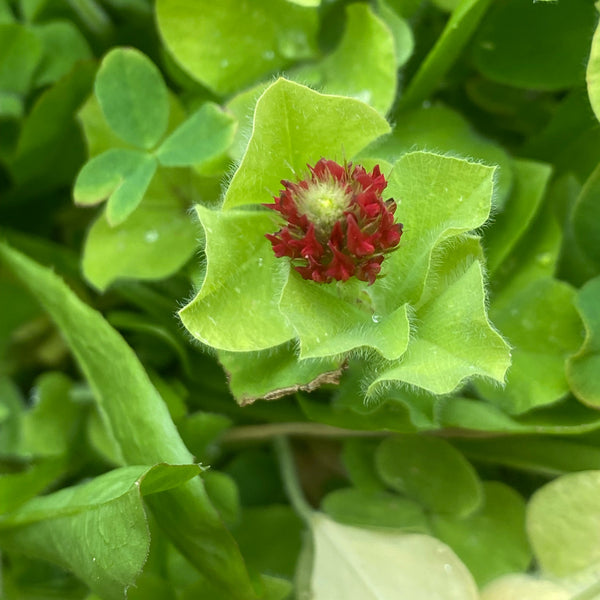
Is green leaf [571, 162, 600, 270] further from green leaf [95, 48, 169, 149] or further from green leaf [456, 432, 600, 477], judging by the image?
green leaf [95, 48, 169, 149]

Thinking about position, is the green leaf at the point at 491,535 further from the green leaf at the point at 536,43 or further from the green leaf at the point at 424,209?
the green leaf at the point at 536,43

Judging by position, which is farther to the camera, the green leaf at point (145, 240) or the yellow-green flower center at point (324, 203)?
the green leaf at point (145, 240)

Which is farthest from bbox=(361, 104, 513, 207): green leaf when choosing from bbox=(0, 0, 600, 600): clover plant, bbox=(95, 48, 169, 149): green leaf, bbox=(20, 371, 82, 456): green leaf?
bbox=(20, 371, 82, 456): green leaf

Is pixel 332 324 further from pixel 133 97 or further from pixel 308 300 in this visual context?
pixel 133 97

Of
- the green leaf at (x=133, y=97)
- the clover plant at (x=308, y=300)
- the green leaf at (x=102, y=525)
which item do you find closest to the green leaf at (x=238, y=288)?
the clover plant at (x=308, y=300)

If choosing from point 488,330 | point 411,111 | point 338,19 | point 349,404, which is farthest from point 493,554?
point 338,19

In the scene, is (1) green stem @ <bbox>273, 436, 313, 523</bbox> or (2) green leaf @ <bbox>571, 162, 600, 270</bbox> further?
(1) green stem @ <bbox>273, 436, 313, 523</bbox>
